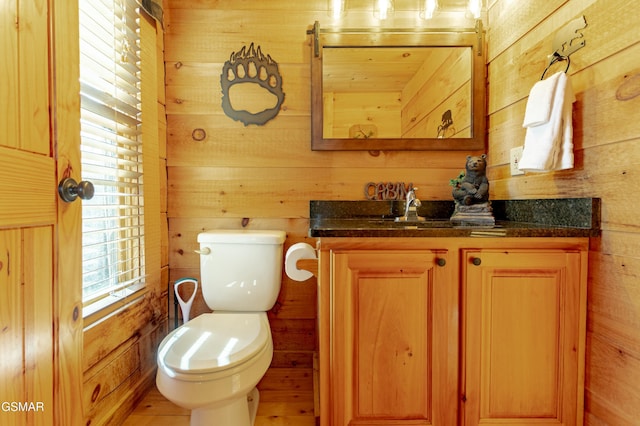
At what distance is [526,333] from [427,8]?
1495 mm

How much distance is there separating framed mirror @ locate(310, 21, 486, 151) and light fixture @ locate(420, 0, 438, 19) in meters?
0.08

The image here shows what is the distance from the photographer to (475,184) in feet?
4.40

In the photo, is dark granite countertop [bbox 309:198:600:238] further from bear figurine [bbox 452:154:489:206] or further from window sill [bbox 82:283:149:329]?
window sill [bbox 82:283:149:329]

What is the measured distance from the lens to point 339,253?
102 centimetres

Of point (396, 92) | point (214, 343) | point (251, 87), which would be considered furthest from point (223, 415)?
point (396, 92)

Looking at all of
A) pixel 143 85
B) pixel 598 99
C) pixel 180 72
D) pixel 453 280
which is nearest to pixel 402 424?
pixel 453 280

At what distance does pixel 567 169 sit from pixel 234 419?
1.49m

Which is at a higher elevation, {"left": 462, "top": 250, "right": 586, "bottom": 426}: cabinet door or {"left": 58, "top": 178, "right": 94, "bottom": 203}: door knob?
{"left": 58, "top": 178, "right": 94, "bottom": 203}: door knob

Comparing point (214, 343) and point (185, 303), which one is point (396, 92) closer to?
point (214, 343)

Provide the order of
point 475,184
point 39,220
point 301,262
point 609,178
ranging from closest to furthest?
point 39,220, point 609,178, point 301,262, point 475,184

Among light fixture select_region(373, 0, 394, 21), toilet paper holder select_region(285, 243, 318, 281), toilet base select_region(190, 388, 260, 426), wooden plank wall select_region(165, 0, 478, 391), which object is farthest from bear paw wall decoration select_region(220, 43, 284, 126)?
toilet base select_region(190, 388, 260, 426)

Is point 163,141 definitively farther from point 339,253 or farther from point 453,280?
point 453,280

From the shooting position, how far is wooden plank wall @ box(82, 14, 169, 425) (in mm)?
1198

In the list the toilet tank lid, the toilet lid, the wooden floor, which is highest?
the toilet tank lid
